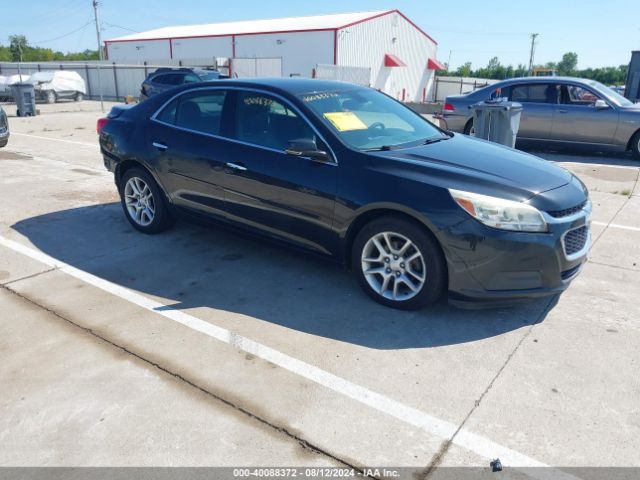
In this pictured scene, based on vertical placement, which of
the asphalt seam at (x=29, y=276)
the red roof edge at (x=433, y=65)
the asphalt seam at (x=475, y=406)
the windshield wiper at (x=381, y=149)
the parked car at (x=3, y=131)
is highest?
the red roof edge at (x=433, y=65)

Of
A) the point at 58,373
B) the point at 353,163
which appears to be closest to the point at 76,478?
the point at 58,373

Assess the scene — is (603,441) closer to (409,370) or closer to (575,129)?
(409,370)

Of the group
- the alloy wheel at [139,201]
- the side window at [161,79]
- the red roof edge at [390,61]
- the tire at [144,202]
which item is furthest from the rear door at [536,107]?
the red roof edge at [390,61]

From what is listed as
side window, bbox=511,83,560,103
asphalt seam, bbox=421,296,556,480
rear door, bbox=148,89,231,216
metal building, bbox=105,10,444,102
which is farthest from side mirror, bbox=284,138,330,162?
metal building, bbox=105,10,444,102

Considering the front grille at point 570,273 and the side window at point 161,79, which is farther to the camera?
the side window at point 161,79

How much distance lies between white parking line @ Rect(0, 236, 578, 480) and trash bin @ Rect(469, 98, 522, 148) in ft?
18.2

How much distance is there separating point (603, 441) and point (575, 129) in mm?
8924

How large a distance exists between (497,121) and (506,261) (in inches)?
187

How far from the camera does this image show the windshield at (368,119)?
421 cm

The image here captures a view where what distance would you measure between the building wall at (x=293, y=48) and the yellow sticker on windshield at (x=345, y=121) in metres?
28.7

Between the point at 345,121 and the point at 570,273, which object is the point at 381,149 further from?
the point at 570,273

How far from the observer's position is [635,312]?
3980 millimetres

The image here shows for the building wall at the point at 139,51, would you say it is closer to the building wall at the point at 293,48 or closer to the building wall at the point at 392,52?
the building wall at the point at 293,48

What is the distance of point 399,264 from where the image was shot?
3854mm
